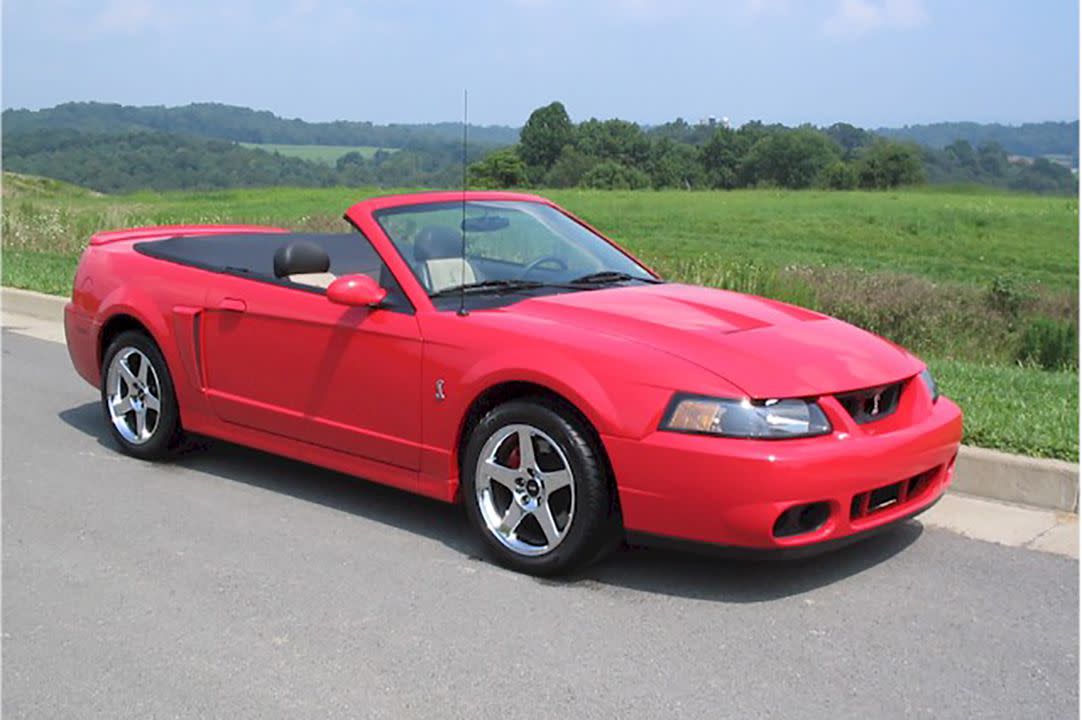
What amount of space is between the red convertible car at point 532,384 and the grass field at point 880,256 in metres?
1.80

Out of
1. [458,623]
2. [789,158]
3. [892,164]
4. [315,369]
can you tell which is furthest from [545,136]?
[789,158]

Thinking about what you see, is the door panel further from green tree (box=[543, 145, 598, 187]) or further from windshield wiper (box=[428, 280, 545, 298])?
green tree (box=[543, 145, 598, 187])

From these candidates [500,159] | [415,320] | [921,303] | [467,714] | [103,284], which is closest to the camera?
[467,714]

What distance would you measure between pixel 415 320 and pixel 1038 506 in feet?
9.71

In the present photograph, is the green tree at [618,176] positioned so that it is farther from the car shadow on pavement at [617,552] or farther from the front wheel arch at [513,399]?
the front wheel arch at [513,399]

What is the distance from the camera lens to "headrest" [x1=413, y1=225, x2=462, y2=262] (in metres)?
5.98

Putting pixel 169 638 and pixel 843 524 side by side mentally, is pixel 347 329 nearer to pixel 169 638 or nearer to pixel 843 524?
pixel 169 638

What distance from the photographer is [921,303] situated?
16422 millimetres

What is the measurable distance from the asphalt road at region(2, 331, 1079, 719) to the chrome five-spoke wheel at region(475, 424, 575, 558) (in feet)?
0.57

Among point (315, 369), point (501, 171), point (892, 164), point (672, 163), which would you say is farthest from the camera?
point (672, 163)

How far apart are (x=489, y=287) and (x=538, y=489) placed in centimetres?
109

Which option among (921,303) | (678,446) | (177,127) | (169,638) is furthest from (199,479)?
(177,127)

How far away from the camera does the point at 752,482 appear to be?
187 inches

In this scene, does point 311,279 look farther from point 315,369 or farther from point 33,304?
point 33,304
